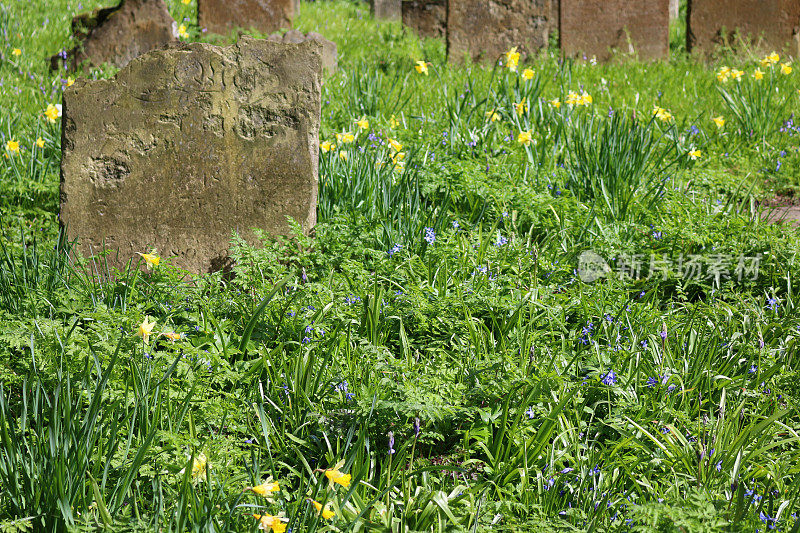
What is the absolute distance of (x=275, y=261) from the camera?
2992mm

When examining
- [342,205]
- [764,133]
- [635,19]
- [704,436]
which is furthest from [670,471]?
[635,19]

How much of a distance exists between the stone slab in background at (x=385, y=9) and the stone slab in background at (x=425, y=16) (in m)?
3.21

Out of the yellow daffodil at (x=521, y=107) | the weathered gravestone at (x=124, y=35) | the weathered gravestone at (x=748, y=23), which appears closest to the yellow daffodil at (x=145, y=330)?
the yellow daffodil at (x=521, y=107)

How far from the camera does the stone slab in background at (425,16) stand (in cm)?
858

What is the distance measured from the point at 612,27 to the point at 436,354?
518 centimetres

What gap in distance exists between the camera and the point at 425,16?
8.62 metres

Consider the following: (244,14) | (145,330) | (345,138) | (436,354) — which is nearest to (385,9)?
(244,14)

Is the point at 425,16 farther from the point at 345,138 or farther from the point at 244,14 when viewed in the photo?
the point at 345,138

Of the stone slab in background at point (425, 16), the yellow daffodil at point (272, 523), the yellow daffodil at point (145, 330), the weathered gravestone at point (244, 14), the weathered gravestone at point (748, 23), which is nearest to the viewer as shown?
the yellow daffodil at point (272, 523)

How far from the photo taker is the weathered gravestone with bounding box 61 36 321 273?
3.04 metres

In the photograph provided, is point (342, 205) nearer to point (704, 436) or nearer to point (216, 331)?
point (216, 331)

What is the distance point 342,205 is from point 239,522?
1822 millimetres

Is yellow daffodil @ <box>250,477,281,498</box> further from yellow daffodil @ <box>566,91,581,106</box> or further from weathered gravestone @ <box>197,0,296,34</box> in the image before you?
weathered gravestone @ <box>197,0,296,34</box>

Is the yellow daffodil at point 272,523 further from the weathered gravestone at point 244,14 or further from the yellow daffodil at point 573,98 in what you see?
the weathered gravestone at point 244,14
